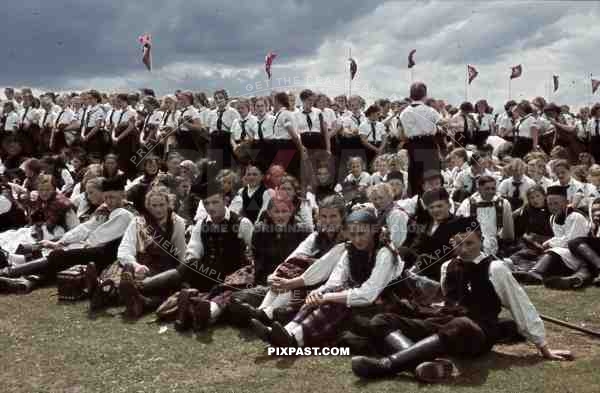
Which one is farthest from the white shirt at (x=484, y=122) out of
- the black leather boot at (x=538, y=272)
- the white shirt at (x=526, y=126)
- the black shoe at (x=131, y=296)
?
the black shoe at (x=131, y=296)

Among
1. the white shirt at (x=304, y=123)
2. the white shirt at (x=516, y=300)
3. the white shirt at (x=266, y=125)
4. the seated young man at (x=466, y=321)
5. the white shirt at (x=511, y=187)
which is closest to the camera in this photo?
the seated young man at (x=466, y=321)

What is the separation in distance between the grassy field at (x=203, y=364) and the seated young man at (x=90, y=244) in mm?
1081

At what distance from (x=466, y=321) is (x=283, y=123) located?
5861 millimetres

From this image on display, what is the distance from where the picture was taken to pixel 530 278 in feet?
21.1

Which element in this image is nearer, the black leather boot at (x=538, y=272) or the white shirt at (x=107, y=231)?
the black leather boot at (x=538, y=272)

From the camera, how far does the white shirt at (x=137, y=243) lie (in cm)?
593

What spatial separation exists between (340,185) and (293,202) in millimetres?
3084

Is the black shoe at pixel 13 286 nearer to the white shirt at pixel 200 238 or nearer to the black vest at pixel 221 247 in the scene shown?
the white shirt at pixel 200 238

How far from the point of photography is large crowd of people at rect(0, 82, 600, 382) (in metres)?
4.45

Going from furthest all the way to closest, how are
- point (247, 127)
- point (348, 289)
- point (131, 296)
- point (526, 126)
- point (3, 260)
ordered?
point (526, 126) → point (247, 127) → point (3, 260) → point (131, 296) → point (348, 289)

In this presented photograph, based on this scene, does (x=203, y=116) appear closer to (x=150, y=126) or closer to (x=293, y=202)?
(x=150, y=126)

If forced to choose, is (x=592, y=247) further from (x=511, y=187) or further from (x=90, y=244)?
(x=90, y=244)

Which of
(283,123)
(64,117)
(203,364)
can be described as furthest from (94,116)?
(203,364)

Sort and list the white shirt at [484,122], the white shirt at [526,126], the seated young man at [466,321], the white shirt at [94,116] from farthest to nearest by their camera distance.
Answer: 1. the white shirt at [484,122]
2. the white shirt at [94,116]
3. the white shirt at [526,126]
4. the seated young man at [466,321]
